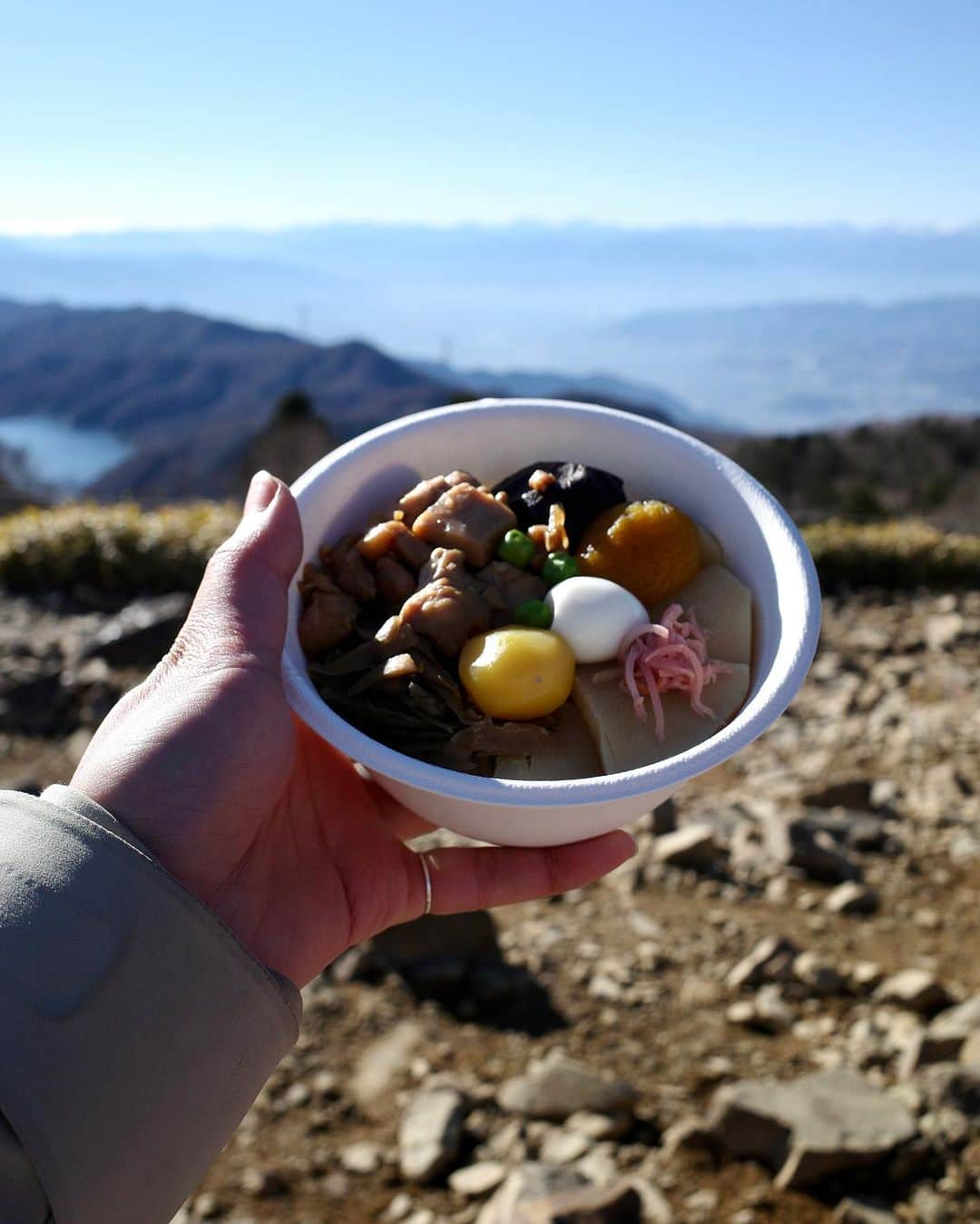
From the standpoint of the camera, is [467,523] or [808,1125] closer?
[467,523]

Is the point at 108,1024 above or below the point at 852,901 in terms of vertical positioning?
above

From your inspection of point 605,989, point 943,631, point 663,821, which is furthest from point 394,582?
point 943,631

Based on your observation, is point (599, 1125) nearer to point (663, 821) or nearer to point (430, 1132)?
point (430, 1132)

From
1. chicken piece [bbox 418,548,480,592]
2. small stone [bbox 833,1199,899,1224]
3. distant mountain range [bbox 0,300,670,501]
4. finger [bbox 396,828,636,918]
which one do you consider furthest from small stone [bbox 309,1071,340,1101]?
distant mountain range [bbox 0,300,670,501]

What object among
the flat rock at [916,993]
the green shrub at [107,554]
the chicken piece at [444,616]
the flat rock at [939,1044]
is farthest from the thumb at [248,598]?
the green shrub at [107,554]

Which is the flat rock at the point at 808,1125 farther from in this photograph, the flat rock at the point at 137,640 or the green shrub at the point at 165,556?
the green shrub at the point at 165,556

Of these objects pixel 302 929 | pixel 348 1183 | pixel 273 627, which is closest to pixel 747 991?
pixel 348 1183
